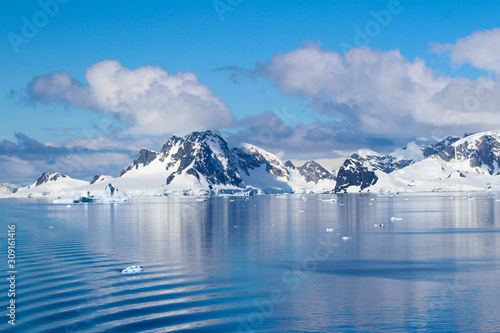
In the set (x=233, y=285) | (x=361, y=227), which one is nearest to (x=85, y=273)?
(x=233, y=285)

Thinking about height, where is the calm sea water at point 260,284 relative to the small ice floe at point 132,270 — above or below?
below

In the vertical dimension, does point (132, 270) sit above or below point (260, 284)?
above

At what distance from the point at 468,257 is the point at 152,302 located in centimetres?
2831

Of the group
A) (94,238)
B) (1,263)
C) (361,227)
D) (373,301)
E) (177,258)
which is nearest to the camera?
(373,301)

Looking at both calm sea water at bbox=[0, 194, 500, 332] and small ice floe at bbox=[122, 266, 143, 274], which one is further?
small ice floe at bbox=[122, 266, 143, 274]

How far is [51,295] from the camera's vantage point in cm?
3080

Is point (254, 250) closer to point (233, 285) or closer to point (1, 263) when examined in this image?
point (233, 285)

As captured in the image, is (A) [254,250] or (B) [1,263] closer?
(B) [1,263]

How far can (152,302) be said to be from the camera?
94.8 ft

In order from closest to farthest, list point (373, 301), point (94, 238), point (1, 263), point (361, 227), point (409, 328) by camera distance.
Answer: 1. point (409, 328)
2. point (373, 301)
3. point (1, 263)
4. point (94, 238)
5. point (361, 227)

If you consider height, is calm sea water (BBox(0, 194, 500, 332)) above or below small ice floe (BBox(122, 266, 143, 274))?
below

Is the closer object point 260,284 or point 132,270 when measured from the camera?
point 260,284

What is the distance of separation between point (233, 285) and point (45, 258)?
20.4m

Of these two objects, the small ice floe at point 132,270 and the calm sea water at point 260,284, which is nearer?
the calm sea water at point 260,284
